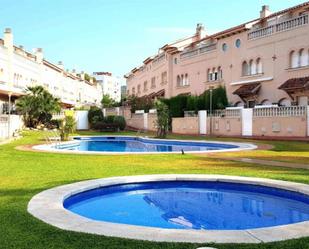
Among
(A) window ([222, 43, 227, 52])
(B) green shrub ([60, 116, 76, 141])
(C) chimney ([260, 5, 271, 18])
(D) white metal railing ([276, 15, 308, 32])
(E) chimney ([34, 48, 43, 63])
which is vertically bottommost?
(B) green shrub ([60, 116, 76, 141])

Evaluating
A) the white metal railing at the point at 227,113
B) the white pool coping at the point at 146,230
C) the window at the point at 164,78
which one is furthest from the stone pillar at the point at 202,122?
the white pool coping at the point at 146,230

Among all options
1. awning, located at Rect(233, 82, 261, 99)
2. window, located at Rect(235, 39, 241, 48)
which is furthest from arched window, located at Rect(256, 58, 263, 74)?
window, located at Rect(235, 39, 241, 48)

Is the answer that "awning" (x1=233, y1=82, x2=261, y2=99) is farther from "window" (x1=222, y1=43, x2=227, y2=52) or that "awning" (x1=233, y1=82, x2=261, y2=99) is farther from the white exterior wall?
the white exterior wall

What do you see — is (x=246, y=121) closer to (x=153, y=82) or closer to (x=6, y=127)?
(x=6, y=127)

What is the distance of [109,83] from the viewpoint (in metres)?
140

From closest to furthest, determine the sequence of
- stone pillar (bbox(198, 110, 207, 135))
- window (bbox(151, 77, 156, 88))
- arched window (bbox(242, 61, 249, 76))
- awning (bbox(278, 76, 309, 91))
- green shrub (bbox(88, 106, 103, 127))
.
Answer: awning (bbox(278, 76, 309, 91))
stone pillar (bbox(198, 110, 207, 135))
arched window (bbox(242, 61, 249, 76))
green shrub (bbox(88, 106, 103, 127))
window (bbox(151, 77, 156, 88))

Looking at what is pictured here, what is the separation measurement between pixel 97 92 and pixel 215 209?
308 feet

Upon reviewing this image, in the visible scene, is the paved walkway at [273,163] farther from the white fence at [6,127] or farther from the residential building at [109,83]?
the residential building at [109,83]

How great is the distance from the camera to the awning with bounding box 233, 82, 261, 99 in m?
35.4

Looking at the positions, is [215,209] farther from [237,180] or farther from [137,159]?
[137,159]

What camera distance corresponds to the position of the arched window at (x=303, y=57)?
3157 cm

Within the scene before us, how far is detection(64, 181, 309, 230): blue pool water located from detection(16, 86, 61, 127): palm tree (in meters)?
32.7

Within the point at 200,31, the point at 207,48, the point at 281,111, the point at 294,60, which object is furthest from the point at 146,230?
the point at 200,31

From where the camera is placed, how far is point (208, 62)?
1700 inches
